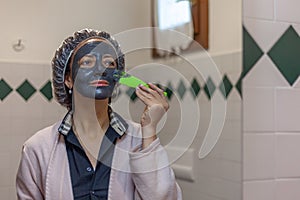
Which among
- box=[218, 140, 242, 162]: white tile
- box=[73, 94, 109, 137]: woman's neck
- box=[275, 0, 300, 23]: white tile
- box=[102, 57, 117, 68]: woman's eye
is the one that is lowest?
box=[218, 140, 242, 162]: white tile

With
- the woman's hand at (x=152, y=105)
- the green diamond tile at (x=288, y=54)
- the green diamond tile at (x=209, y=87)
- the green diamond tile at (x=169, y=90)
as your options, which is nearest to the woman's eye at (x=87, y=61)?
the woman's hand at (x=152, y=105)

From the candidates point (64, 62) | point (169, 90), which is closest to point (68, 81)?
point (64, 62)

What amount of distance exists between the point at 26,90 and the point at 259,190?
586 mm

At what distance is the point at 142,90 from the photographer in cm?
92

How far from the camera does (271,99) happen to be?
3.60 ft

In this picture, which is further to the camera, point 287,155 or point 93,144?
Answer: point 287,155

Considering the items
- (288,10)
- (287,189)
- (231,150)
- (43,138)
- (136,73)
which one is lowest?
(287,189)

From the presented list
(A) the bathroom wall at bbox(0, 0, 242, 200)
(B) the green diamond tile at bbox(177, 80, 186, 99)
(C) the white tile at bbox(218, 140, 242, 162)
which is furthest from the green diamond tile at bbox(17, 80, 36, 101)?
(C) the white tile at bbox(218, 140, 242, 162)

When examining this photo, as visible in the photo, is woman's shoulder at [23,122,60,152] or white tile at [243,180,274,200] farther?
white tile at [243,180,274,200]

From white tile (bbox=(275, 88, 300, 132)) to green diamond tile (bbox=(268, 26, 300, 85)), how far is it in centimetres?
3

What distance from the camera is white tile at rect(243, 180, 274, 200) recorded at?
3.49 feet

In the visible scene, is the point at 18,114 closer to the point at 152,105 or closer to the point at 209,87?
the point at 152,105

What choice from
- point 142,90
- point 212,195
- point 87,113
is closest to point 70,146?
point 87,113

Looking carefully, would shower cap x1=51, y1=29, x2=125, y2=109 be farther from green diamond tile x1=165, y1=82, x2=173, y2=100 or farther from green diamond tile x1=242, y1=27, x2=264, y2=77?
green diamond tile x1=242, y1=27, x2=264, y2=77
